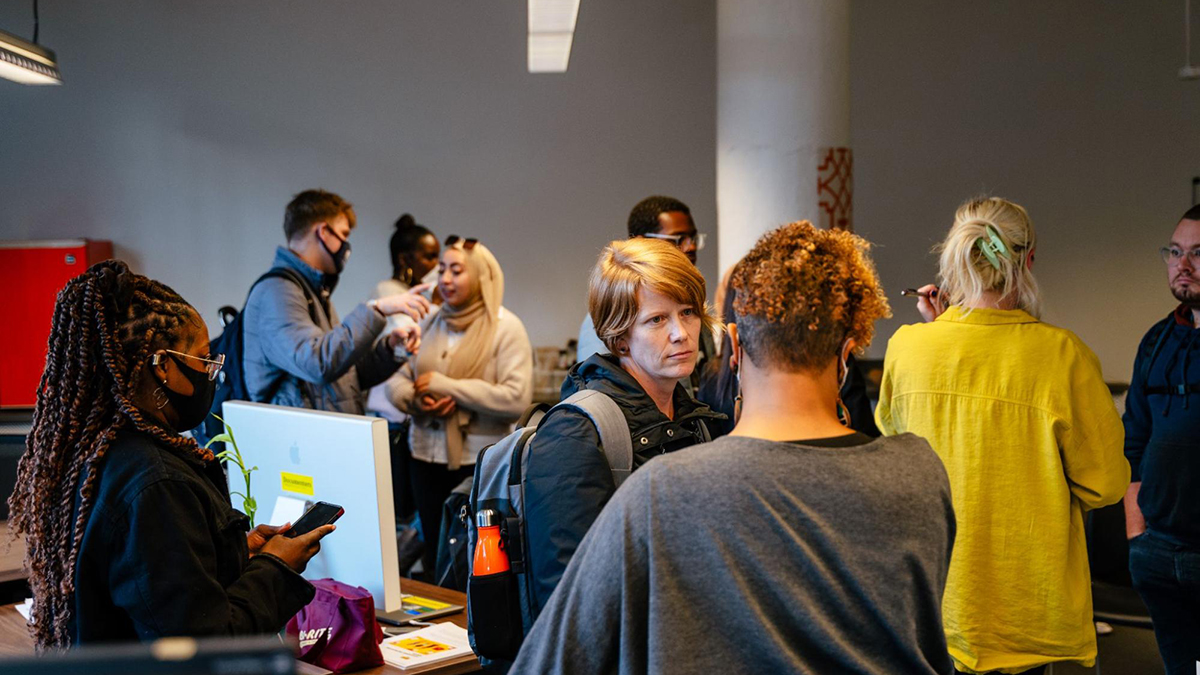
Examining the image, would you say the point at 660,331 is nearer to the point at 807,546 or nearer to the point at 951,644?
the point at 807,546

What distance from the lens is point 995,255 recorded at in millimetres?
2352

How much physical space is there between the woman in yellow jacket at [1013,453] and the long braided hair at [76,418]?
64.7 inches

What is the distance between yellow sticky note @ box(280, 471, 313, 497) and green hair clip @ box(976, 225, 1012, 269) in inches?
66.3

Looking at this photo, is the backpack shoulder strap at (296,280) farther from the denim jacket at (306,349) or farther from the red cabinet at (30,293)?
the red cabinet at (30,293)

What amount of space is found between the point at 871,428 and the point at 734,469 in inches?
106

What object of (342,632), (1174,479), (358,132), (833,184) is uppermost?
(358,132)

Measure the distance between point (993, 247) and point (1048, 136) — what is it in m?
5.62

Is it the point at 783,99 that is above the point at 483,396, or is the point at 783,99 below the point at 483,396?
above

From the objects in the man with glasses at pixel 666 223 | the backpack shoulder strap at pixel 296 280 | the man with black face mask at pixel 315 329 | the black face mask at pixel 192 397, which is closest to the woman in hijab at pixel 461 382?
the man with black face mask at pixel 315 329

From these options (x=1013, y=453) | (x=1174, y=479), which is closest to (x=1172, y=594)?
(x=1174, y=479)

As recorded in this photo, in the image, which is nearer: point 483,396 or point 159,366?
point 159,366

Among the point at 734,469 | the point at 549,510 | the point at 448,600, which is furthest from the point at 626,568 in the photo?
the point at 448,600

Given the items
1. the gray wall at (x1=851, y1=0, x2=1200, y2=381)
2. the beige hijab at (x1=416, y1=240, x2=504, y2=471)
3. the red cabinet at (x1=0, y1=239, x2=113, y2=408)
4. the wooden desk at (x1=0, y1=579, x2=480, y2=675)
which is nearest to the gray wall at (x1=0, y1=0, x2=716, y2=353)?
the red cabinet at (x1=0, y1=239, x2=113, y2=408)

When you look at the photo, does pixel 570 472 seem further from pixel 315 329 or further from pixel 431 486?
pixel 431 486
